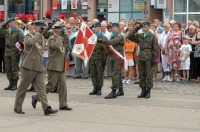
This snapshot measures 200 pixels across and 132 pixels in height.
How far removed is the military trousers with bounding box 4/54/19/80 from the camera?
15.9 meters

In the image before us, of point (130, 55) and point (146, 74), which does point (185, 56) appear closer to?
point (130, 55)

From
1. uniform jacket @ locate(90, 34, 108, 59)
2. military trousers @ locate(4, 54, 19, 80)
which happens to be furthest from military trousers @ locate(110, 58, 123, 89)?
military trousers @ locate(4, 54, 19, 80)

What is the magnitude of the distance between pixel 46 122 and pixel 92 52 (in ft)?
15.4

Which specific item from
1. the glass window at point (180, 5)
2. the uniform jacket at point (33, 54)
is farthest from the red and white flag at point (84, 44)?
the glass window at point (180, 5)

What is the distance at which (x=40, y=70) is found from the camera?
38.8ft

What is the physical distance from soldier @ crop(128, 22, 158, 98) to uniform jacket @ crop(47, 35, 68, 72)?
2.65 meters

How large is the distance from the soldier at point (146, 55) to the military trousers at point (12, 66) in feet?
Answer: 11.7

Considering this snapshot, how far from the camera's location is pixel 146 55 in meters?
14.5

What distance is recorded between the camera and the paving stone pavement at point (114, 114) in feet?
33.2

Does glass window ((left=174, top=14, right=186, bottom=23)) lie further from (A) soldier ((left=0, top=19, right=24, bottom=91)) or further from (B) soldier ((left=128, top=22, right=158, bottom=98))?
(B) soldier ((left=128, top=22, right=158, bottom=98))

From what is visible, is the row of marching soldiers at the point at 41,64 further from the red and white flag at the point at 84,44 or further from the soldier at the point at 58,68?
the red and white flag at the point at 84,44

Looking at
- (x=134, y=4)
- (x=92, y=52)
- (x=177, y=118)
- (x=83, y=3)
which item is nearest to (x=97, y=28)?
(x=92, y=52)

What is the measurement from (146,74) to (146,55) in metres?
0.51

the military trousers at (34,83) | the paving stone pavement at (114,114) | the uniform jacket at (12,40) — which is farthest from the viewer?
the uniform jacket at (12,40)
